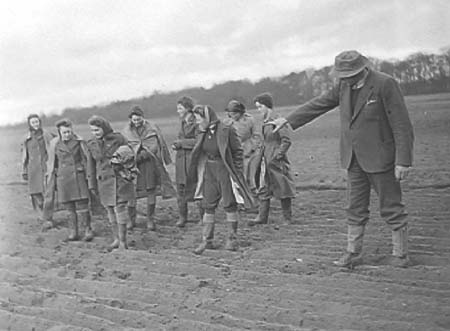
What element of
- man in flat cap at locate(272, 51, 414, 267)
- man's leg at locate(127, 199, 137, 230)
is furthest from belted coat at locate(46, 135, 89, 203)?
man in flat cap at locate(272, 51, 414, 267)

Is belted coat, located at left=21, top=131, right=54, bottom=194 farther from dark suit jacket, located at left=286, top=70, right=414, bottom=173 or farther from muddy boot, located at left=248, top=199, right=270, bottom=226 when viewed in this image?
dark suit jacket, located at left=286, top=70, right=414, bottom=173

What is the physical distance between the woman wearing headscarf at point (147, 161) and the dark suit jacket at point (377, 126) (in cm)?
167

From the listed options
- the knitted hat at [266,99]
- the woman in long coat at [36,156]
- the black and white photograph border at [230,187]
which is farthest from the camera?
the woman in long coat at [36,156]

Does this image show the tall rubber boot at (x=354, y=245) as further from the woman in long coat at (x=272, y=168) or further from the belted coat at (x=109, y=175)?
the belted coat at (x=109, y=175)

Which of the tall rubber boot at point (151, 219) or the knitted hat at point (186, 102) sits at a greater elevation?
the knitted hat at point (186, 102)

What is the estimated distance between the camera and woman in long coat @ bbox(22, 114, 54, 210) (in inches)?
173

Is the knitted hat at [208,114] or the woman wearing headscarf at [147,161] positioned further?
the woman wearing headscarf at [147,161]

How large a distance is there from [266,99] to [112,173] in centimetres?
102

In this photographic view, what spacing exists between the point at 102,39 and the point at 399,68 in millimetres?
1625

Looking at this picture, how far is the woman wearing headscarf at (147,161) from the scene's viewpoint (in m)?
4.04

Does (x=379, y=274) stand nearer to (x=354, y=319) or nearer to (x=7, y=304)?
(x=354, y=319)

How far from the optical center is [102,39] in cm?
356

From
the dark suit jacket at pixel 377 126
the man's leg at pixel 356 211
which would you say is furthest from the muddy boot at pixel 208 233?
the dark suit jacket at pixel 377 126

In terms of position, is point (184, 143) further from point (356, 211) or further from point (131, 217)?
point (356, 211)
